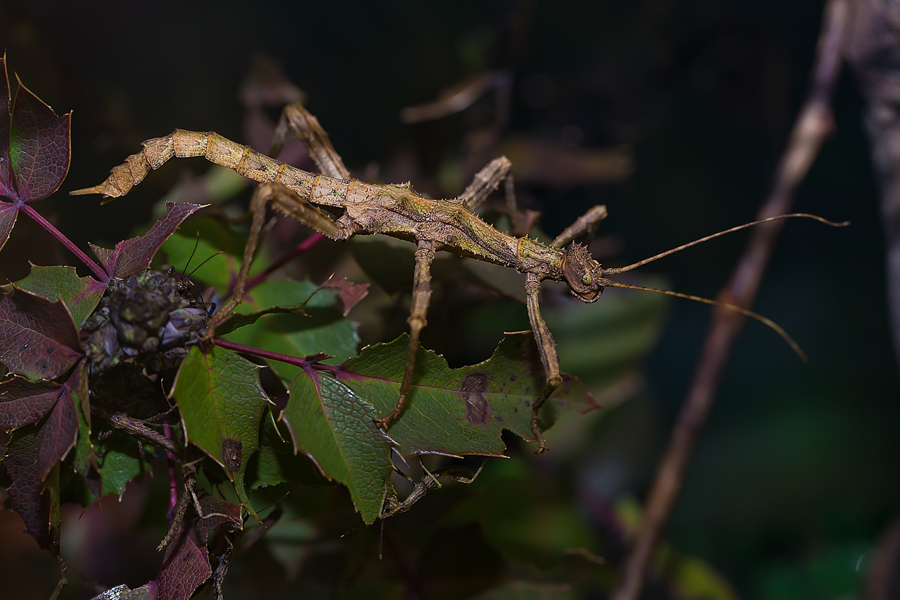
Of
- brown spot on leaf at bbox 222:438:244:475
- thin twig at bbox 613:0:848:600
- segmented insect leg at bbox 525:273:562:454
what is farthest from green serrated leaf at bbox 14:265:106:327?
thin twig at bbox 613:0:848:600

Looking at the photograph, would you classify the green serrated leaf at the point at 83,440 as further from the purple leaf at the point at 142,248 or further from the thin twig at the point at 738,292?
the thin twig at the point at 738,292

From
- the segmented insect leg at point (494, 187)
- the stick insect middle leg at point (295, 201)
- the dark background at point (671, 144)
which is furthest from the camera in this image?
the dark background at point (671, 144)

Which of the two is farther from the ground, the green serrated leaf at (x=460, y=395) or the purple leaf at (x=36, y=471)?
the green serrated leaf at (x=460, y=395)

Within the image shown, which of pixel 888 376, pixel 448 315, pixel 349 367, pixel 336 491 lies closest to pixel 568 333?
pixel 448 315

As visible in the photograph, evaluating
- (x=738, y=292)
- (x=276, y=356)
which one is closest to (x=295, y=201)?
(x=276, y=356)

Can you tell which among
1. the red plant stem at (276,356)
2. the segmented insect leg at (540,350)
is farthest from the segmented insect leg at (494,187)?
the red plant stem at (276,356)

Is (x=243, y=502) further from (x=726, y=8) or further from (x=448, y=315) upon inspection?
(x=726, y=8)
